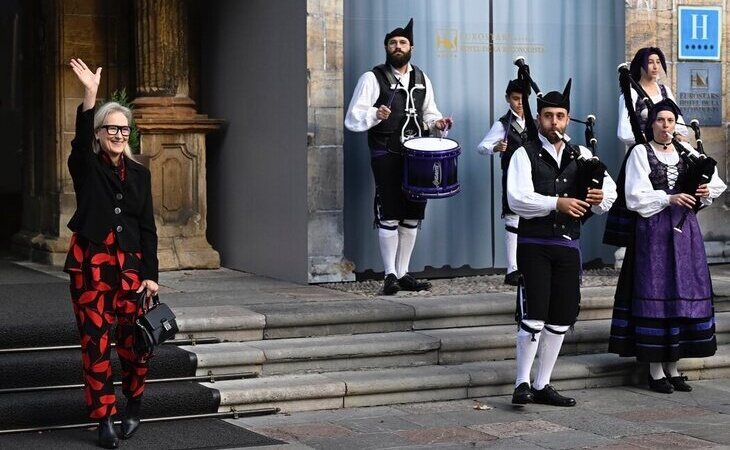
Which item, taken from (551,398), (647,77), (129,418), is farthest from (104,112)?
(647,77)

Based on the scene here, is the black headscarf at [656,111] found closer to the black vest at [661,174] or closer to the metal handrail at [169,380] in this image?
the black vest at [661,174]

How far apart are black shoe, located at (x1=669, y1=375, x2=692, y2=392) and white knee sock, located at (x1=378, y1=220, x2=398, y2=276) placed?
2415 mm

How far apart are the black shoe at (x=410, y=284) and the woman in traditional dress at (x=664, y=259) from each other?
2060 mm

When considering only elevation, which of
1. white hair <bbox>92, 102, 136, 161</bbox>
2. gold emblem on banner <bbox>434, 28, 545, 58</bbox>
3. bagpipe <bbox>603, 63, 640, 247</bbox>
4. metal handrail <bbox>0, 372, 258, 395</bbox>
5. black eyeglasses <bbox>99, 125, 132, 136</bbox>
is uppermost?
gold emblem on banner <bbox>434, 28, 545, 58</bbox>

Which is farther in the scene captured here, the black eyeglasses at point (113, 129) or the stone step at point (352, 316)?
the stone step at point (352, 316)

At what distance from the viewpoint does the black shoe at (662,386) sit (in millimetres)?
10203

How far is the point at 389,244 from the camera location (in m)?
11.8

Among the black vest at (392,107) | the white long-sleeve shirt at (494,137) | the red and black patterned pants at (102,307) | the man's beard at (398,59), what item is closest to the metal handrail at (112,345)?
the red and black patterned pants at (102,307)

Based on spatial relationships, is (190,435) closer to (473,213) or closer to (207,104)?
(473,213)

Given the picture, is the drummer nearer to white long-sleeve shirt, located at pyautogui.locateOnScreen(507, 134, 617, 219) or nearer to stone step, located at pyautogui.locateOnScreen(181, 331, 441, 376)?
stone step, located at pyautogui.locateOnScreen(181, 331, 441, 376)

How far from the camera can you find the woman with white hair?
820 centimetres

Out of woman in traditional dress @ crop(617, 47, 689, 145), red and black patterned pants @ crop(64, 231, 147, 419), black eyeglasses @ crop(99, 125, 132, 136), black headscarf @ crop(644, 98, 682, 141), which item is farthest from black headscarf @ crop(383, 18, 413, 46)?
red and black patterned pants @ crop(64, 231, 147, 419)

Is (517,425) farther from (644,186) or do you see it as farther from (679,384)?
(644,186)

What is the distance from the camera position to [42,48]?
14367mm
